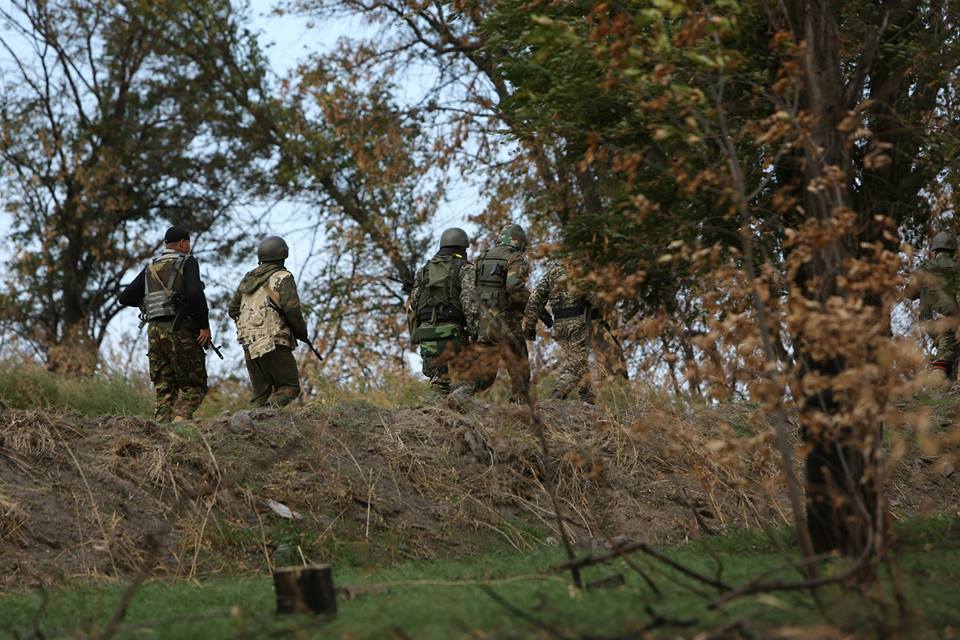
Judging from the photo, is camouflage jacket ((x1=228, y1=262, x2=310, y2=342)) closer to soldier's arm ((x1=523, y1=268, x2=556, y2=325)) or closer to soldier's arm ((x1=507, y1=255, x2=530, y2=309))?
soldier's arm ((x1=507, y1=255, x2=530, y2=309))

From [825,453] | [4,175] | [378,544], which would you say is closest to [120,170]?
[4,175]

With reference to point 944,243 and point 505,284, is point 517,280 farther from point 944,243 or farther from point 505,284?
point 944,243

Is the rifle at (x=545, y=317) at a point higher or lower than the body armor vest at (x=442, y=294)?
lower

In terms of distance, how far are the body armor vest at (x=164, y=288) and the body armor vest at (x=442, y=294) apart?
8.20ft

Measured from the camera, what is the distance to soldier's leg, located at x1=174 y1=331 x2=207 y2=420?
37.1 feet

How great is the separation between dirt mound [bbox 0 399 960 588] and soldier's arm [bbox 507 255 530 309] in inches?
67.2

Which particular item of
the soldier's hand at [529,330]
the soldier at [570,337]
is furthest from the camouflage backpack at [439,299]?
the soldier at [570,337]

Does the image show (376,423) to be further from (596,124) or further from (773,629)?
(773,629)

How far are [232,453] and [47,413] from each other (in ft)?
5.24

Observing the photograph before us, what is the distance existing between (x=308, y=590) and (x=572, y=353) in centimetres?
769

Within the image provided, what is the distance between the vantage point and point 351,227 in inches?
899

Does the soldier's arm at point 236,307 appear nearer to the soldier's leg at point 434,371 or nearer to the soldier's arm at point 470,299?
the soldier's leg at point 434,371

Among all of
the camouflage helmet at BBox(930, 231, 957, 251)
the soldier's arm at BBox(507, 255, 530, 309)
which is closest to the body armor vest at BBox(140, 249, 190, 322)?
the soldier's arm at BBox(507, 255, 530, 309)

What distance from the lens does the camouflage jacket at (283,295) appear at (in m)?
11.4
